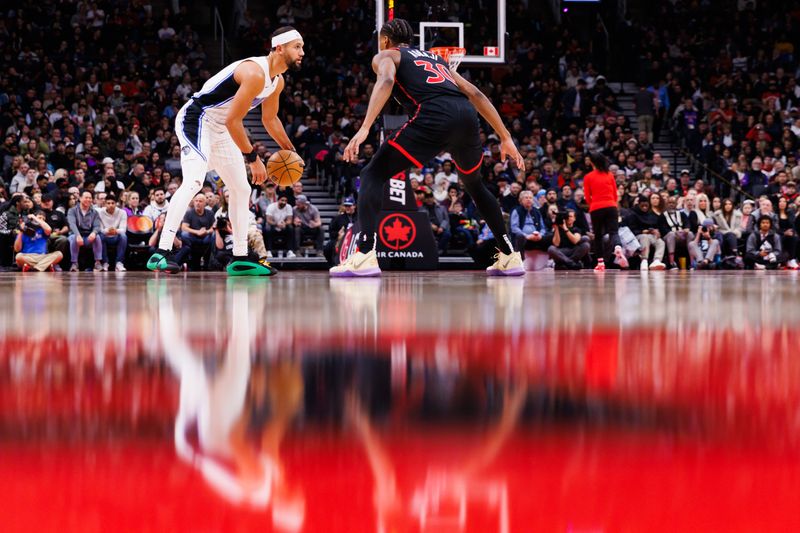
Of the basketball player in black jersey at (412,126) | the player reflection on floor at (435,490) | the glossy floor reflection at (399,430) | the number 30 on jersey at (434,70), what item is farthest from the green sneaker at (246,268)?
the player reflection on floor at (435,490)

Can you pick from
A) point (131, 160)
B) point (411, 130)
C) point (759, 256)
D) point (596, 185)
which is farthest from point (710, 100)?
point (411, 130)

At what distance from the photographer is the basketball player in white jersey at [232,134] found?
5.54 meters

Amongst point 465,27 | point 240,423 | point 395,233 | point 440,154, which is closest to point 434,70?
point 395,233

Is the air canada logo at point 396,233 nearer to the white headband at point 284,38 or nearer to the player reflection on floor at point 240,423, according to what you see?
the white headband at point 284,38

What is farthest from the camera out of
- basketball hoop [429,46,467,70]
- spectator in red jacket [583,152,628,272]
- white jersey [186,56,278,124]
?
spectator in red jacket [583,152,628,272]

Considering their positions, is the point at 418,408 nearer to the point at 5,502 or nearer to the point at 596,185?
the point at 5,502

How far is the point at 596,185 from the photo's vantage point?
1002 centimetres

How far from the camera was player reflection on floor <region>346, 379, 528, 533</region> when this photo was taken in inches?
25.3

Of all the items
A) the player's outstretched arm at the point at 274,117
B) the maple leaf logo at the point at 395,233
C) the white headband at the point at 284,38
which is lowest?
the maple leaf logo at the point at 395,233

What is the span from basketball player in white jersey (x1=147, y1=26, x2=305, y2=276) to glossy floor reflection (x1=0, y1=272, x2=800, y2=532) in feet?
12.0

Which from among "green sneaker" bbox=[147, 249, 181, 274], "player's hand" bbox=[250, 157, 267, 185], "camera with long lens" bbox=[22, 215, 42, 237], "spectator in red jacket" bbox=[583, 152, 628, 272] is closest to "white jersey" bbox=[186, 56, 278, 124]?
"player's hand" bbox=[250, 157, 267, 185]

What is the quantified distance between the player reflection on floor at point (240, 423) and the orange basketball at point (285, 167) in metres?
4.38

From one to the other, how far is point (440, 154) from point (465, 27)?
148 centimetres

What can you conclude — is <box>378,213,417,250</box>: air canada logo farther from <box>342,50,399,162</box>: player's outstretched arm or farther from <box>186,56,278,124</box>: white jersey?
<box>342,50,399,162</box>: player's outstretched arm
